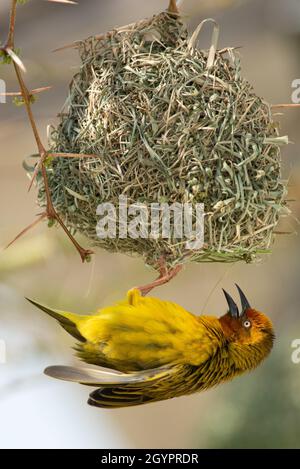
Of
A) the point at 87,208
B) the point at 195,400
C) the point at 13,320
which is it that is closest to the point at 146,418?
the point at 195,400

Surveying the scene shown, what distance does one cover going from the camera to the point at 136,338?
74.7 inches

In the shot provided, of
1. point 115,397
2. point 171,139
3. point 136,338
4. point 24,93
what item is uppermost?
point 24,93

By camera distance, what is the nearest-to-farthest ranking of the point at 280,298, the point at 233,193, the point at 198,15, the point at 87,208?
1. the point at 233,193
2. the point at 87,208
3. the point at 198,15
4. the point at 280,298

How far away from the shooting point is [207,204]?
1.65 metres

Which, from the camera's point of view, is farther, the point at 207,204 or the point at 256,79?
the point at 256,79

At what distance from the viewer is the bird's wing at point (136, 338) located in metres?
1.89

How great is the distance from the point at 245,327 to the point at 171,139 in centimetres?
64

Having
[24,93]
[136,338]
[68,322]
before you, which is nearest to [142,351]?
[136,338]

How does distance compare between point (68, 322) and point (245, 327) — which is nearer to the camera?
point (68, 322)

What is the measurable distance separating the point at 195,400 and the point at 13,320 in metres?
0.73

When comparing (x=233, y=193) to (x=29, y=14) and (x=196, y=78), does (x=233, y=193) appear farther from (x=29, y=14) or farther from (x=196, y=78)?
(x=29, y=14)

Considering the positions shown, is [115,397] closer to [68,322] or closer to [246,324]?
[68,322]

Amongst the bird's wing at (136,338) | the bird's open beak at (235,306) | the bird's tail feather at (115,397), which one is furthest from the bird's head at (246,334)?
the bird's tail feather at (115,397)

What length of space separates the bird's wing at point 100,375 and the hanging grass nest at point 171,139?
0.96ft
